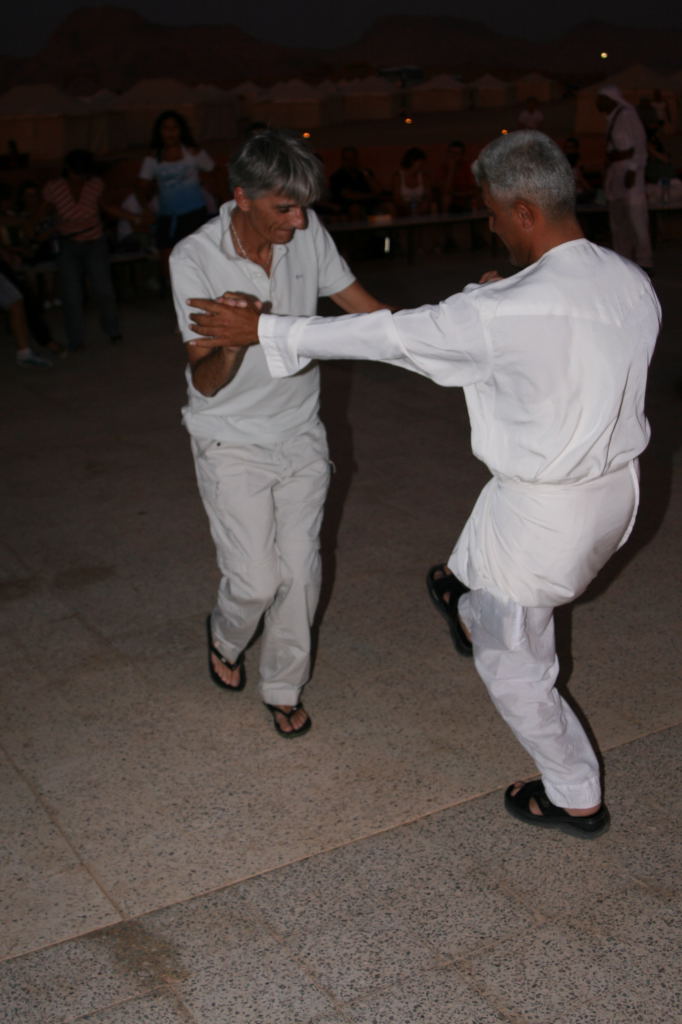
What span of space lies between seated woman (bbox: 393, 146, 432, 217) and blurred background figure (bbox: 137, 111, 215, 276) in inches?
210

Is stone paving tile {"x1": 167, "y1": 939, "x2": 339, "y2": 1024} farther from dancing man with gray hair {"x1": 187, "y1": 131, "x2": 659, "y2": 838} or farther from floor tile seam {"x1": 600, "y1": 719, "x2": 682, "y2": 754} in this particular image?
floor tile seam {"x1": 600, "y1": 719, "x2": 682, "y2": 754}

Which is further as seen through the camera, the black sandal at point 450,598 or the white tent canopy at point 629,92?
the white tent canopy at point 629,92

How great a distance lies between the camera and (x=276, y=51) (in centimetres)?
12319

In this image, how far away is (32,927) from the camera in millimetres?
2908

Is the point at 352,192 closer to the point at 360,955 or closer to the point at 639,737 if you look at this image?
the point at 639,737

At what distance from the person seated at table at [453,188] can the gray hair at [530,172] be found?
1362cm

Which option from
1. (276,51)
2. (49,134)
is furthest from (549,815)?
(276,51)

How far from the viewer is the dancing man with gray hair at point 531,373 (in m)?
2.61

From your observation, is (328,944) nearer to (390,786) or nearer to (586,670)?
(390,786)

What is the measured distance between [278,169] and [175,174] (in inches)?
303

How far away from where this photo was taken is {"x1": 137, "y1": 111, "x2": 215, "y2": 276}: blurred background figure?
34.0ft

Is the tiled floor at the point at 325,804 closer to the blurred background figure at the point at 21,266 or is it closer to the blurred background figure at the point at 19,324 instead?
the blurred background figure at the point at 19,324

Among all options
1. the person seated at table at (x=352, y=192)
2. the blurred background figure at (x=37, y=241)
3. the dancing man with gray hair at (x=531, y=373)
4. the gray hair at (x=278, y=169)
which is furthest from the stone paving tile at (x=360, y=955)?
the person seated at table at (x=352, y=192)

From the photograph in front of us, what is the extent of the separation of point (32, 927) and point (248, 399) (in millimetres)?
1621
